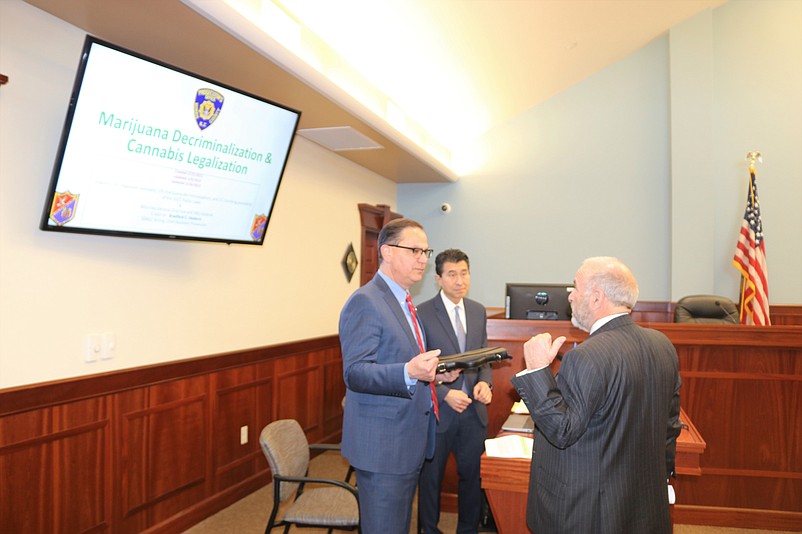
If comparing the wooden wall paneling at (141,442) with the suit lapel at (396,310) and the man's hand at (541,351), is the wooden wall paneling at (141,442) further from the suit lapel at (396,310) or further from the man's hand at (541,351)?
the man's hand at (541,351)

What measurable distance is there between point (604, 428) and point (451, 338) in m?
1.54

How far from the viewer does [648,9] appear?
19.8ft

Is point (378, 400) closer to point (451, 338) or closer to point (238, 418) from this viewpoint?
point (451, 338)

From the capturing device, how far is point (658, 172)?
7.11 metres

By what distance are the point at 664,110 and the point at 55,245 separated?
→ 668 cm

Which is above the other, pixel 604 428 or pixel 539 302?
pixel 539 302

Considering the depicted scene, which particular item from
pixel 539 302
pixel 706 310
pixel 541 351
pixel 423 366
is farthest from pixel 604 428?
pixel 706 310

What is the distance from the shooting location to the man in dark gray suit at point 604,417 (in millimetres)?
1763

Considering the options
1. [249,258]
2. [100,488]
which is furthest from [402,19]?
[100,488]

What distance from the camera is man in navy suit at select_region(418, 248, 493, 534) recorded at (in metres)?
3.22

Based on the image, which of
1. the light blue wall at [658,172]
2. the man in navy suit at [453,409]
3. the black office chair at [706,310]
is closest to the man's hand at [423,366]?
the man in navy suit at [453,409]

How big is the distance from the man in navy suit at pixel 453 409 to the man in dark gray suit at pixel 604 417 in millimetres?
1295

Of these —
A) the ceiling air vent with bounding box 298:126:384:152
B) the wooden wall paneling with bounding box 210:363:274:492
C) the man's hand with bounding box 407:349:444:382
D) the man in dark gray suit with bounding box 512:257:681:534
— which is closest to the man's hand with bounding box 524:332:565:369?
the man in dark gray suit with bounding box 512:257:681:534

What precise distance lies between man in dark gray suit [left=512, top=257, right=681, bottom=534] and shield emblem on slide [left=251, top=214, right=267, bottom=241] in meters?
2.51
